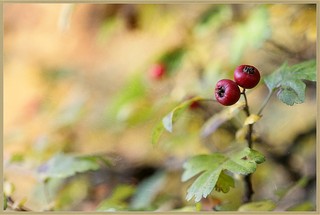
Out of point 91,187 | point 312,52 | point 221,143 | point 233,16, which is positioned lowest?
point 91,187

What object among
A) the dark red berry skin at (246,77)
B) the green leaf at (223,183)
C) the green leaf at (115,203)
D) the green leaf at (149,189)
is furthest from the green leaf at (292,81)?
the green leaf at (149,189)

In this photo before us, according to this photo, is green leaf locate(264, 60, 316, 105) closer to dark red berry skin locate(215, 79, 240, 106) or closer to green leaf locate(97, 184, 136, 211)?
dark red berry skin locate(215, 79, 240, 106)

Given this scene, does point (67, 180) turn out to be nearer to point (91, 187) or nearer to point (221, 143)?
point (91, 187)

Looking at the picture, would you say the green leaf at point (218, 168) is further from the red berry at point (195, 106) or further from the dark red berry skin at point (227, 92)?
the red berry at point (195, 106)

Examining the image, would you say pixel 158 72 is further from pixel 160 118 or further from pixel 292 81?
pixel 292 81

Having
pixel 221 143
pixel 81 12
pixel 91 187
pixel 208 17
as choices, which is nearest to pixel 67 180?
pixel 91 187

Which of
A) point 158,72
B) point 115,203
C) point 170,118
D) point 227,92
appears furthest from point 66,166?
point 158,72

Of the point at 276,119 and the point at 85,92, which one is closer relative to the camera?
the point at 276,119

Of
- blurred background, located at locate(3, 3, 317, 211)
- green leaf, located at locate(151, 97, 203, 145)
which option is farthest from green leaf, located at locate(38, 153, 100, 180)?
green leaf, located at locate(151, 97, 203, 145)
